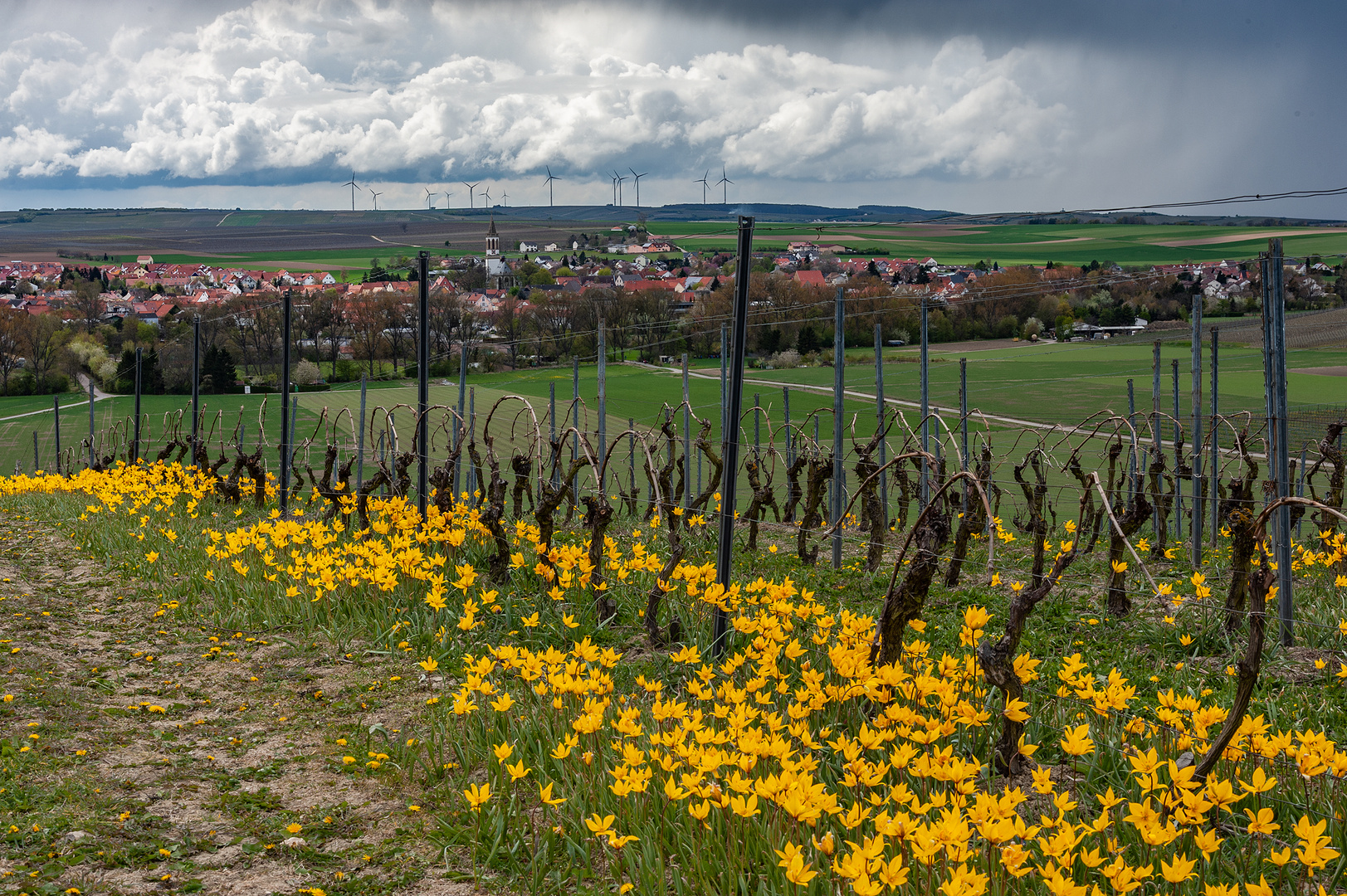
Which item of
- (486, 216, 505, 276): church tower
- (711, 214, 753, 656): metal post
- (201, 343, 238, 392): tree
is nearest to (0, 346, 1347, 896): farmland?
(711, 214, 753, 656): metal post

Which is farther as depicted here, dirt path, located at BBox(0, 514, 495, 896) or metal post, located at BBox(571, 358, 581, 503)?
metal post, located at BBox(571, 358, 581, 503)

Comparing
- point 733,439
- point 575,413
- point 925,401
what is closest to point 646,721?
point 733,439

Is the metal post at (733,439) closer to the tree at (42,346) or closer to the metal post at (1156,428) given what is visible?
the metal post at (1156,428)

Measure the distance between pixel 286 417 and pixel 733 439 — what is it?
7081 millimetres

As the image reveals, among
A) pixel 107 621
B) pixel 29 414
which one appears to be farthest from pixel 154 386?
pixel 107 621

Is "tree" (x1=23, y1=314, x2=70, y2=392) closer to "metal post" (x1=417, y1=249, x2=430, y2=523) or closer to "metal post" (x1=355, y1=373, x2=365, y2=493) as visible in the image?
"metal post" (x1=355, y1=373, x2=365, y2=493)

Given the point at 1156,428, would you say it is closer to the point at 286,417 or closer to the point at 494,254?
the point at 286,417

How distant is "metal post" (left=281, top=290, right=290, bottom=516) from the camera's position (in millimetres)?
10250

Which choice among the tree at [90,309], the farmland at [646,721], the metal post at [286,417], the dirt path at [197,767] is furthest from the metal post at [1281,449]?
the tree at [90,309]

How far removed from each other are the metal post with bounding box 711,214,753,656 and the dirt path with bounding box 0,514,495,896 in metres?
1.72

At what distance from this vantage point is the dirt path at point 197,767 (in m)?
3.13

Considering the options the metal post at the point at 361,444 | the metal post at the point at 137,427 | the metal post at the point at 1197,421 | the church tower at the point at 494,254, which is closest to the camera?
the metal post at the point at 1197,421

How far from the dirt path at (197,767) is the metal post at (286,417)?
3634mm

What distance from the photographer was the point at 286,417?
35.0 feet
